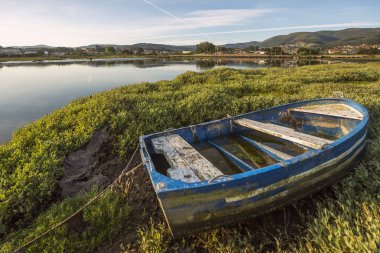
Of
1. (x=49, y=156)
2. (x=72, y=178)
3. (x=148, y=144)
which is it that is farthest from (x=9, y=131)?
(x=148, y=144)

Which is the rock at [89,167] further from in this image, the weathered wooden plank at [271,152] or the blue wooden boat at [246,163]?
the weathered wooden plank at [271,152]

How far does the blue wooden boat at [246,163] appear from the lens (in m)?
3.67

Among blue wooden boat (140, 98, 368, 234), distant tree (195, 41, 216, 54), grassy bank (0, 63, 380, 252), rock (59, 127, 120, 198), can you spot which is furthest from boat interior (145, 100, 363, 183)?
distant tree (195, 41, 216, 54)

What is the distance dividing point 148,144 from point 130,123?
3.12m

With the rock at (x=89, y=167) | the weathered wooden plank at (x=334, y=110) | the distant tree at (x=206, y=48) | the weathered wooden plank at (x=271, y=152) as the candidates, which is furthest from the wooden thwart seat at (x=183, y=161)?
the distant tree at (x=206, y=48)

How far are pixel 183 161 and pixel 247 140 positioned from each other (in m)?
2.83

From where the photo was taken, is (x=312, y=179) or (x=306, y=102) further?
(x=306, y=102)

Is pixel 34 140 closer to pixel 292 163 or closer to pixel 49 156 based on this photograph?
pixel 49 156

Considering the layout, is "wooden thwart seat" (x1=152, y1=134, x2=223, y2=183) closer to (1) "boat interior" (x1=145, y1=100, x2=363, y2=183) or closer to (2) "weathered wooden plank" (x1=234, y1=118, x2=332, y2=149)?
(1) "boat interior" (x1=145, y1=100, x2=363, y2=183)

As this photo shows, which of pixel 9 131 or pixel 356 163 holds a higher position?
pixel 356 163

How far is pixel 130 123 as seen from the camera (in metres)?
8.68

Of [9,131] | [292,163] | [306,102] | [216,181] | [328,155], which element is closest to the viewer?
[216,181]

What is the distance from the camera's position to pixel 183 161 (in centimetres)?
472

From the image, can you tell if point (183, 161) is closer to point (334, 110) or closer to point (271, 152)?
point (271, 152)
